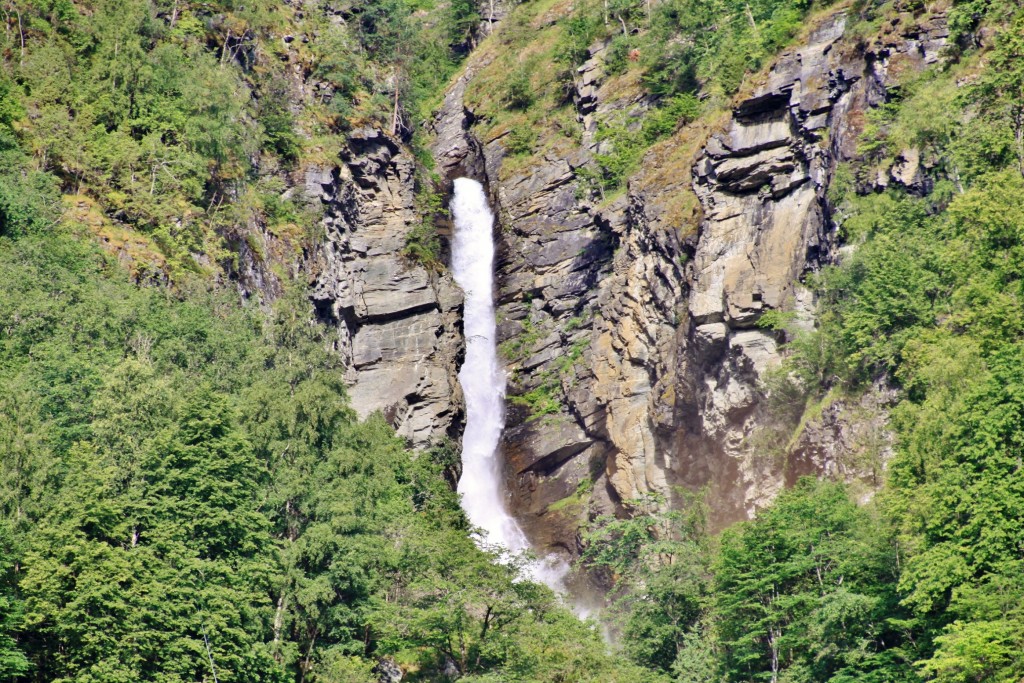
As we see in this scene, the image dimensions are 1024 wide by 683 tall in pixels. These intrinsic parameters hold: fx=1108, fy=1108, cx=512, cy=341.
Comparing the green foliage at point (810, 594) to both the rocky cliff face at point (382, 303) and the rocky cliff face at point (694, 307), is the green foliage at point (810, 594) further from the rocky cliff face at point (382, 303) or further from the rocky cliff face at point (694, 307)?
the rocky cliff face at point (382, 303)

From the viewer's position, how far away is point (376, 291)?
6600cm

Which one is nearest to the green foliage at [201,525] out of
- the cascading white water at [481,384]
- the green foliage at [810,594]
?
the green foliage at [810,594]

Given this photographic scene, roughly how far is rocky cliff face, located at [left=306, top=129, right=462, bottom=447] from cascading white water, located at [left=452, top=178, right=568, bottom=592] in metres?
2.89

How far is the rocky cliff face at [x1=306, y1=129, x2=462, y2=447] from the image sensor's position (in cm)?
6212

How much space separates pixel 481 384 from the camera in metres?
68.9

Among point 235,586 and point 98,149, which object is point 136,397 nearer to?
point 235,586

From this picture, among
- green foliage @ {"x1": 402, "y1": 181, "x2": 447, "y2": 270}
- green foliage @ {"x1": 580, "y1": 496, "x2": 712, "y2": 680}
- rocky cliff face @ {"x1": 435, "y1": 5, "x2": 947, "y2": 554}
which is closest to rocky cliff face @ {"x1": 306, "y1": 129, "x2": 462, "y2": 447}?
green foliage @ {"x1": 402, "y1": 181, "x2": 447, "y2": 270}

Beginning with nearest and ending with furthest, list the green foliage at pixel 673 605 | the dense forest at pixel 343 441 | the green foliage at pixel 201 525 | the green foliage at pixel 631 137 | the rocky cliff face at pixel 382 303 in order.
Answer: the green foliage at pixel 201 525 < the dense forest at pixel 343 441 < the green foliage at pixel 673 605 < the rocky cliff face at pixel 382 303 < the green foliage at pixel 631 137

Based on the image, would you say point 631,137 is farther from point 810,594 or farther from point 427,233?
point 810,594

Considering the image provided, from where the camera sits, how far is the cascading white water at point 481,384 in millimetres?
63062

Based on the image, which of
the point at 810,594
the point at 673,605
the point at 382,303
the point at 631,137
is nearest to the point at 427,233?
the point at 382,303

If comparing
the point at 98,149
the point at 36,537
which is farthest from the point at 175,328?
the point at 36,537

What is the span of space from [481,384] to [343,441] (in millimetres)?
24422

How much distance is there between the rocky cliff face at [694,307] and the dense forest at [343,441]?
5.34 feet
